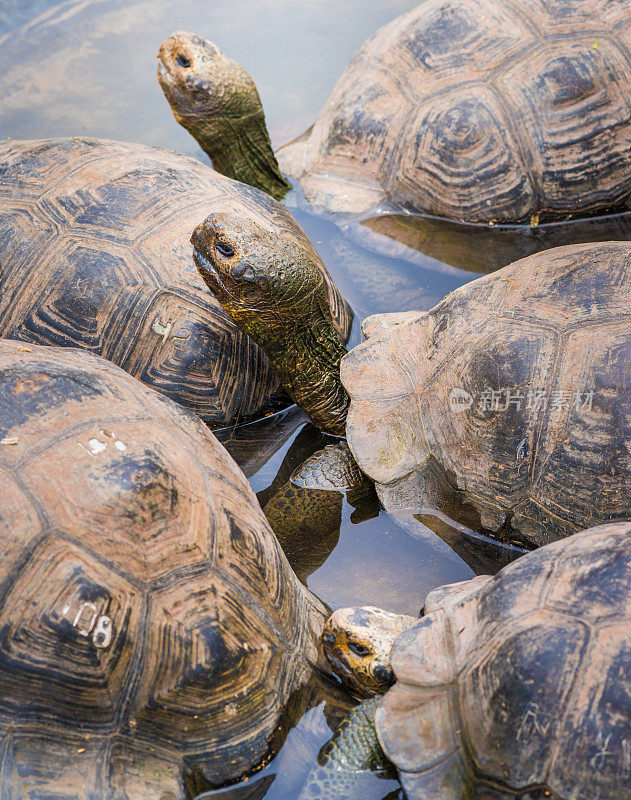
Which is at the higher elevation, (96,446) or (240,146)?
(240,146)

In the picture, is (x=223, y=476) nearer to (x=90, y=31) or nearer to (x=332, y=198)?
(x=332, y=198)

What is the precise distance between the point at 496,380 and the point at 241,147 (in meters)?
2.18

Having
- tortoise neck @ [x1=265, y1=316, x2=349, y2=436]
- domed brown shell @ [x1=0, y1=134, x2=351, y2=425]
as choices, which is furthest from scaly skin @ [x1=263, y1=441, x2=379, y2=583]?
domed brown shell @ [x1=0, y1=134, x2=351, y2=425]

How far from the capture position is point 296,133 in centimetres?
469

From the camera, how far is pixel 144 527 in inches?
68.7

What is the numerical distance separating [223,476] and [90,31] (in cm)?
478

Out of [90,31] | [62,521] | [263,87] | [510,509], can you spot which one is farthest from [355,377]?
[90,31]

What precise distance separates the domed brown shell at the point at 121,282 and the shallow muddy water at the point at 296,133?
0.31 meters

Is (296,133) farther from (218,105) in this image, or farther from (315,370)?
(315,370)

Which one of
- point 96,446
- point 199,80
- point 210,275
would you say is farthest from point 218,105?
point 96,446

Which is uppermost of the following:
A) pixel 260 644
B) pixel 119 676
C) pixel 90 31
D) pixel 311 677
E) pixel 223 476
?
pixel 90 31

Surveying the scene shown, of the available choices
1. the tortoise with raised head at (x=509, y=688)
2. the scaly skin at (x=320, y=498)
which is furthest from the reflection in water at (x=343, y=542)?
the tortoise with raised head at (x=509, y=688)

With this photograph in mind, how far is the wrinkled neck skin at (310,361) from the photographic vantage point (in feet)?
8.95

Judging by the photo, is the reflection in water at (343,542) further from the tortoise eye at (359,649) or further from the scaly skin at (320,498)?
the tortoise eye at (359,649)
